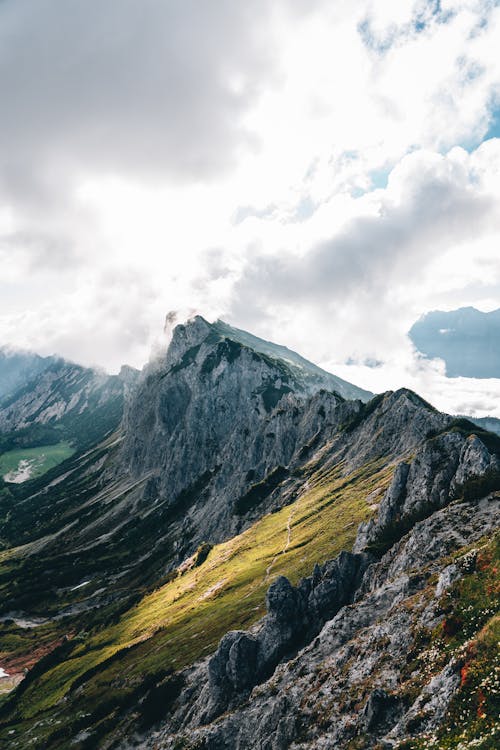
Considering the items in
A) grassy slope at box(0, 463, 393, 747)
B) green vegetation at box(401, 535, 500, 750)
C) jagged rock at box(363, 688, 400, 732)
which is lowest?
grassy slope at box(0, 463, 393, 747)

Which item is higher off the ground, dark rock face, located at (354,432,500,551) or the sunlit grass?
dark rock face, located at (354,432,500,551)

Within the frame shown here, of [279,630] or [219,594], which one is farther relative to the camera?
[219,594]

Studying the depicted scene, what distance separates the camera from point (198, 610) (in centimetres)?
11031

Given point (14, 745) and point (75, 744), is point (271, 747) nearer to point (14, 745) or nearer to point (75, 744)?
point (75, 744)

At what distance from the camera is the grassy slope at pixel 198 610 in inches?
3541

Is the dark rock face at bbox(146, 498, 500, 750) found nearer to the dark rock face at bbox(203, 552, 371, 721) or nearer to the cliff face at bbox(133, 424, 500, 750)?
the cliff face at bbox(133, 424, 500, 750)

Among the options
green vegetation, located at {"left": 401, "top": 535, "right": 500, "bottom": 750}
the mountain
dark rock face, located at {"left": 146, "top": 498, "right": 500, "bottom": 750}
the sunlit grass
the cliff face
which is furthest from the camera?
the sunlit grass

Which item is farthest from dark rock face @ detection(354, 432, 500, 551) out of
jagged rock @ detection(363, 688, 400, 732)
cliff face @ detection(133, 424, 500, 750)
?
jagged rock @ detection(363, 688, 400, 732)

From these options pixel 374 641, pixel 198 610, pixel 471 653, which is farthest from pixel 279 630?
pixel 198 610

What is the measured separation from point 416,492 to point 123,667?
79.4m

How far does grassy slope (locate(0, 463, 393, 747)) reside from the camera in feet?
295

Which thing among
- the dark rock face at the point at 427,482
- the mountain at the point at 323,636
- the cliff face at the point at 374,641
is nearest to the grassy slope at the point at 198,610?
the mountain at the point at 323,636

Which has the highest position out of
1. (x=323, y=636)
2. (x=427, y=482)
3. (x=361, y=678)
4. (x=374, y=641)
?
(x=427, y=482)

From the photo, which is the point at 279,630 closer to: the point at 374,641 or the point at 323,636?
the point at 323,636
